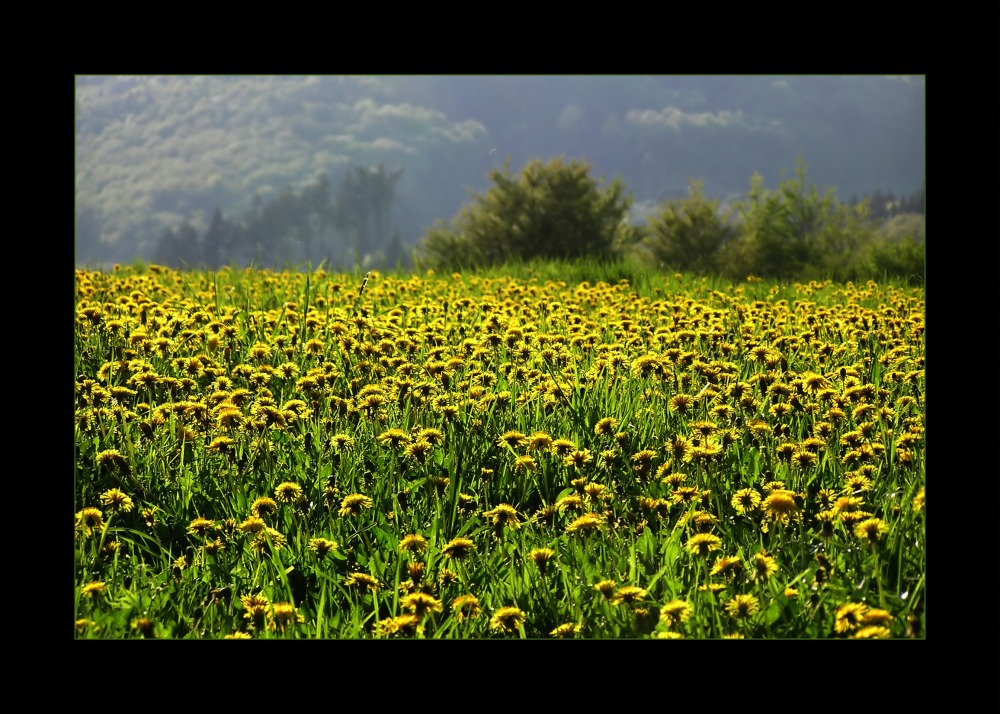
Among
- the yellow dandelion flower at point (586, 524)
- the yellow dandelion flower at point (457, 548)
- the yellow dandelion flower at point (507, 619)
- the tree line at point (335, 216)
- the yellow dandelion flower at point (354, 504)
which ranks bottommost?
the yellow dandelion flower at point (507, 619)

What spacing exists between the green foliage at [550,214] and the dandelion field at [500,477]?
1277 cm

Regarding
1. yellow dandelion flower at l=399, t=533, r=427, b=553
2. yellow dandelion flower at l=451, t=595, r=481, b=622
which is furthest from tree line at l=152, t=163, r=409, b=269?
yellow dandelion flower at l=451, t=595, r=481, b=622

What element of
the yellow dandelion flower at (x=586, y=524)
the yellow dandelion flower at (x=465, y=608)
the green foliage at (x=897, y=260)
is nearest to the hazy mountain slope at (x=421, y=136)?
the green foliage at (x=897, y=260)

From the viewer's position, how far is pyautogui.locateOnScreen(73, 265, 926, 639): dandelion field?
8.08 ft

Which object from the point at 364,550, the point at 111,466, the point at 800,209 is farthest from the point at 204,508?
the point at 800,209

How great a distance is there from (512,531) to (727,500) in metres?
0.66

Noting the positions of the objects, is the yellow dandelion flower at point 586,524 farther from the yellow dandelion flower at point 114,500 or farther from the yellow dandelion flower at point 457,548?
the yellow dandelion flower at point 114,500

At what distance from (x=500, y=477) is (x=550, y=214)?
646 inches

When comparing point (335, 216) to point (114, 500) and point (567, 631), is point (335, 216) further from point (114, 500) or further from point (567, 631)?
point (567, 631)

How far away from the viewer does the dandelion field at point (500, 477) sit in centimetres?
246

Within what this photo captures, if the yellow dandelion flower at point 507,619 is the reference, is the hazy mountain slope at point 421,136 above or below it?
above

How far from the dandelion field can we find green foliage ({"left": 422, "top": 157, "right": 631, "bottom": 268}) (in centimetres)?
1277

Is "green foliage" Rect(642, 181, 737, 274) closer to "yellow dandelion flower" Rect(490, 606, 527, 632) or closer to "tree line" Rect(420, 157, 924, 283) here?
"tree line" Rect(420, 157, 924, 283)
